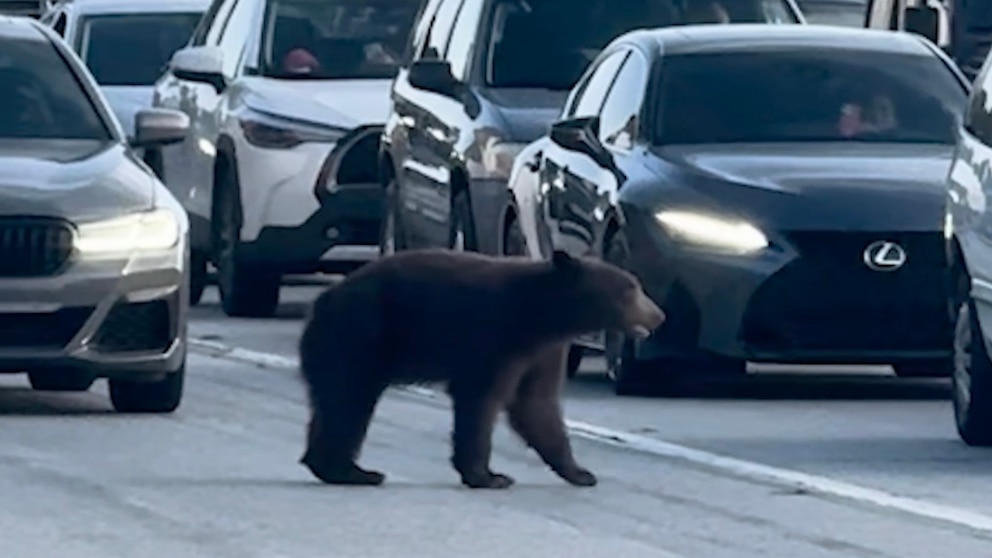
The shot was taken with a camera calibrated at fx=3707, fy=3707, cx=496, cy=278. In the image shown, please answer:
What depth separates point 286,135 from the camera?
20.4m

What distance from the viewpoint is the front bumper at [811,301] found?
598 inches

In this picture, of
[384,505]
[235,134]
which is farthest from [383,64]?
[384,505]

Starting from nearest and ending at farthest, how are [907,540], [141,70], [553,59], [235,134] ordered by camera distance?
[907,540], [553,59], [235,134], [141,70]

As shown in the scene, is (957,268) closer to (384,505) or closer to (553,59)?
(384,505)

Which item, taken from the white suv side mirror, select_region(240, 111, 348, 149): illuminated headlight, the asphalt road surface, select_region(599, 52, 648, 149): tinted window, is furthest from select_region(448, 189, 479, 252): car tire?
the white suv side mirror

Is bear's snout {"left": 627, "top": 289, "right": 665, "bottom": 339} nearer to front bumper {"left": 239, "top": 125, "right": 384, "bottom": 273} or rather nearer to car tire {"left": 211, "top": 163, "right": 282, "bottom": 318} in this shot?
front bumper {"left": 239, "top": 125, "right": 384, "bottom": 273}

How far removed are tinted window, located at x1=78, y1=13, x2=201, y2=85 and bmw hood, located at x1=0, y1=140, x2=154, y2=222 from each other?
1064 centimetres

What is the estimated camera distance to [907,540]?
10742 mm

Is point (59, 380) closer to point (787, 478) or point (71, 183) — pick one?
point (71, 183)

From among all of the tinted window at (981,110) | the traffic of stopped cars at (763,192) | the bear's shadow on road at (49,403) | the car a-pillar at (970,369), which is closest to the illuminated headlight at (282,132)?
the traffic of stopped cars at (763,192)

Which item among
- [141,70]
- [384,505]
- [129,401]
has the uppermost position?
[384,505]

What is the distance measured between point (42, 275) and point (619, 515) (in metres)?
3.61

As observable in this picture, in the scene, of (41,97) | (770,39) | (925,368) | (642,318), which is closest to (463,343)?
(642,318)

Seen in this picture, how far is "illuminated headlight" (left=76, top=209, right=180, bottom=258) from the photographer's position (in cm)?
1424
